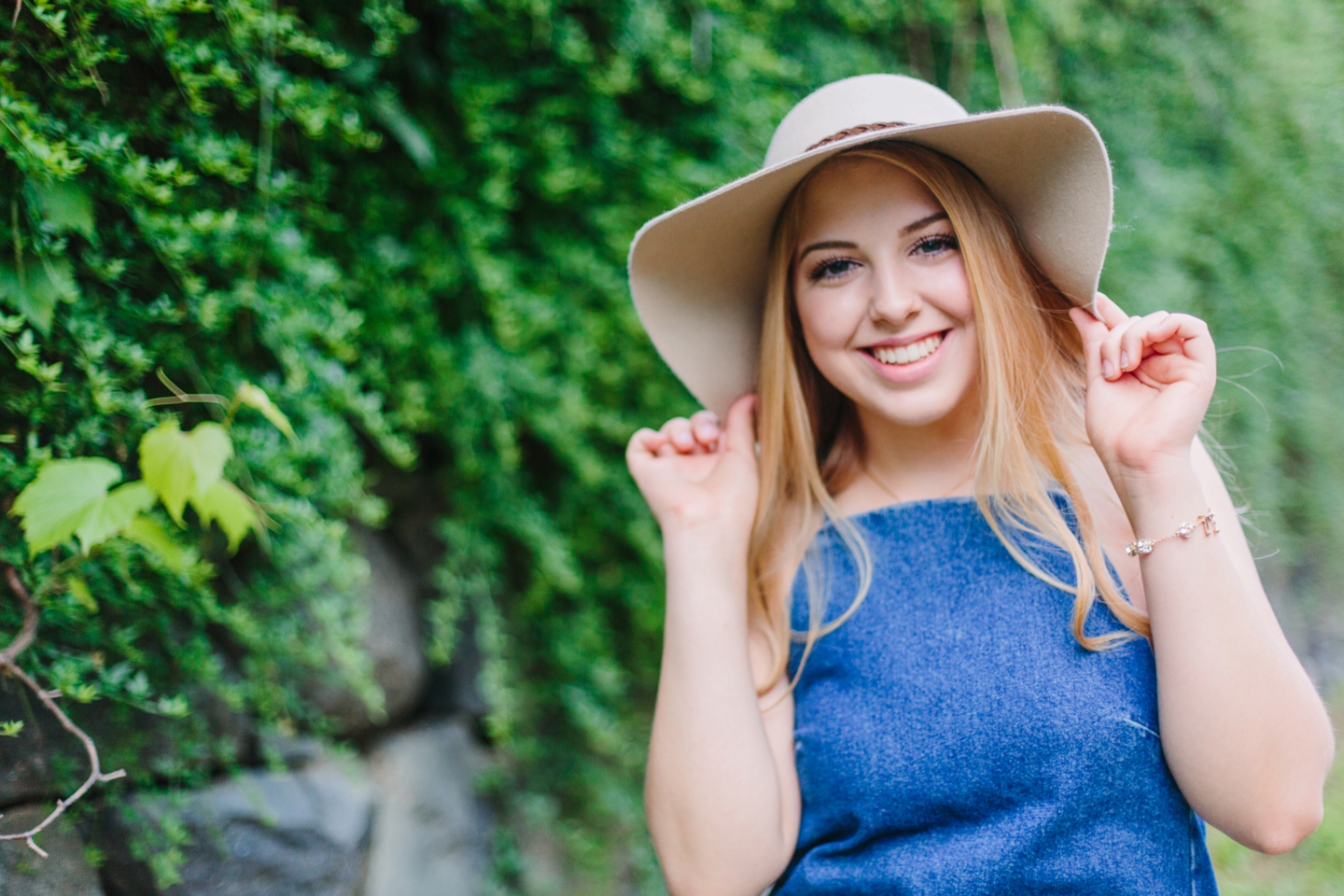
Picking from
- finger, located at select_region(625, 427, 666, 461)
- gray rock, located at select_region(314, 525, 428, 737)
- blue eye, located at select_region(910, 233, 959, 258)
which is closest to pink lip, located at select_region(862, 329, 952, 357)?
blue eye, located at select_region(910, 233, 959, 258)

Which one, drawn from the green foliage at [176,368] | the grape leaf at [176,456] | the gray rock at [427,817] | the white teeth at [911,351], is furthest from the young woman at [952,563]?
the gray rock at [427,817]

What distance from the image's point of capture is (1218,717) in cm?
115

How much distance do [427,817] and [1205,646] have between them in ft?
5.83

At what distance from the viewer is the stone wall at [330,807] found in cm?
135

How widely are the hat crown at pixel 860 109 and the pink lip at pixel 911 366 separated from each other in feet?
1.14

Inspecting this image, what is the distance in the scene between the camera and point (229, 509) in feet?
4.57

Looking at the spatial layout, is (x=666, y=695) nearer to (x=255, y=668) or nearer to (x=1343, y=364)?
(x=255, y=668)

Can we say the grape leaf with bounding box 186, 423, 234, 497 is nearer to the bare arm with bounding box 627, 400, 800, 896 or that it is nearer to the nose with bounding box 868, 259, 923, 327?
the bare arm with bounding box 627, 400, 800, 896

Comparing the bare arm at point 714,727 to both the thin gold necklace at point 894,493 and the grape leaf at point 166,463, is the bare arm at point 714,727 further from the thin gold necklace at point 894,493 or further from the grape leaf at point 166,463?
the grape leaf at point 166,463

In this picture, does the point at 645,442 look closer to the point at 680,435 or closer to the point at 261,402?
the point at 680,435

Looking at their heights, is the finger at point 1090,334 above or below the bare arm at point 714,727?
above

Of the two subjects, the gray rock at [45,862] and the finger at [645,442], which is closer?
the gray rock at [45,862]

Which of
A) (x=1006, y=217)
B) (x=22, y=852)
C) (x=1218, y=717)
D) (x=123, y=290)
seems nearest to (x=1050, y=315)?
(x=1006, y=217)

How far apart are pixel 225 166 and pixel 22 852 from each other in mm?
1130
